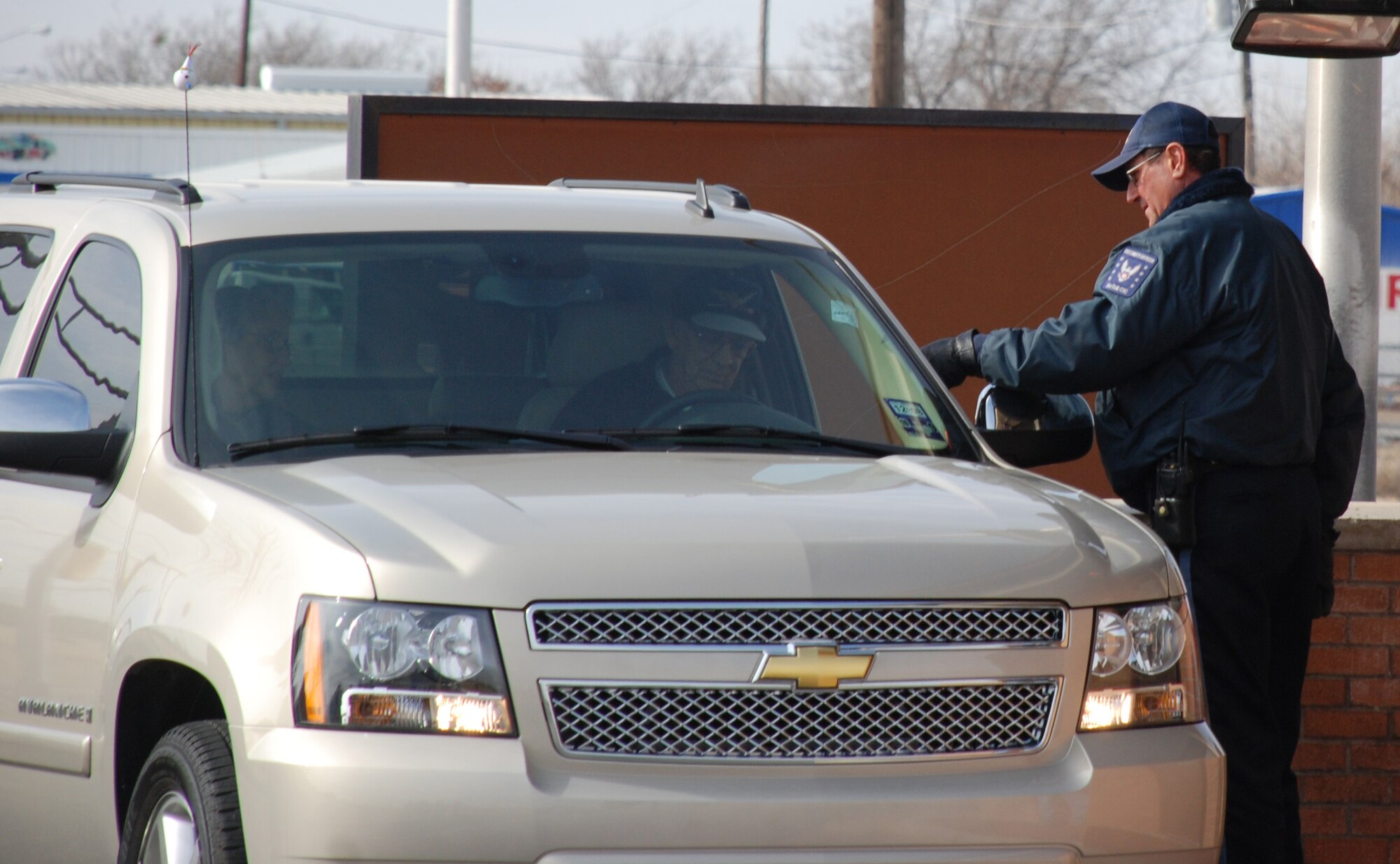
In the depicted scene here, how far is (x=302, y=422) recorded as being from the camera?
3.81m

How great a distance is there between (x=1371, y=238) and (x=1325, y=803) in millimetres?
1779

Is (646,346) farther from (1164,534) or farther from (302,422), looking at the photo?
(1164,534)

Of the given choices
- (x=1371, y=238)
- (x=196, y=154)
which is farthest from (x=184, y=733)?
(x=196, y=154)

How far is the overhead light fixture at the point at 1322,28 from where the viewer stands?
5.41 metres

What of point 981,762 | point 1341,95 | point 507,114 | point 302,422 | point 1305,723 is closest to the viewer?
point 981,762

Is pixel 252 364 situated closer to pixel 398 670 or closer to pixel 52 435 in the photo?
pixel 52 435

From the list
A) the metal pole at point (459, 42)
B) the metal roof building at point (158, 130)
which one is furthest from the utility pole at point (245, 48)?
the metal pole at point (459, 42)

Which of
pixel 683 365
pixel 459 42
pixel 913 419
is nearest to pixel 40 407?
pixel 683 365

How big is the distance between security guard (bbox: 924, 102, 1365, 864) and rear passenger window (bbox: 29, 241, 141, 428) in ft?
6.90

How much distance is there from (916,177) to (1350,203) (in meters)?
2.97

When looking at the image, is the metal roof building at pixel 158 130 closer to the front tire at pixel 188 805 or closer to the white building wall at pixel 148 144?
the white building wall at pixel 148 144

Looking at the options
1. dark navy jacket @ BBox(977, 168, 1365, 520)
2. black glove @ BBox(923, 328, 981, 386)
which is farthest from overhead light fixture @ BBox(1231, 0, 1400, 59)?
black glove @ BBox(923, 328, 981, 386)

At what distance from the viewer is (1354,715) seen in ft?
Answer: 18.5

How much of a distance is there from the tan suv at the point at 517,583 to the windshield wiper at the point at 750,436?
13mm
